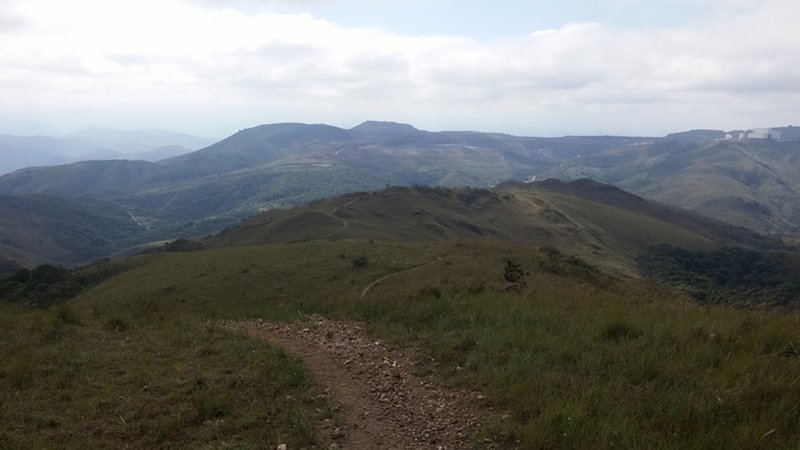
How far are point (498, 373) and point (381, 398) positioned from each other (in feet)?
6.44

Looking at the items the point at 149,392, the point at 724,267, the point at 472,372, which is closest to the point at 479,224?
the point at 724,267

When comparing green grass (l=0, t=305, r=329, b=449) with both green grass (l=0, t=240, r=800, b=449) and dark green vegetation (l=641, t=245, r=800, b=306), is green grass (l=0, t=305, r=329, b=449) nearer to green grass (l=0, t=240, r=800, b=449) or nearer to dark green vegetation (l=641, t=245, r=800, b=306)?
green grass (l=0, t=240, r=800, b=449)

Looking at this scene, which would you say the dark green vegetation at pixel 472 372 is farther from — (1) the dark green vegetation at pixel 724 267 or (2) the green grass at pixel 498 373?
(1) the dark green vegetation at pixel 724 267

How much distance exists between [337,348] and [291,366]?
75.6 inches

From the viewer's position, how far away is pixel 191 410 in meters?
8.13

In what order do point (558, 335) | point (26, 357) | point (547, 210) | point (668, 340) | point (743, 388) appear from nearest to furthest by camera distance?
point (743, 388) → point (668, 340) → point (558, 335) → point (26, 357) → point (547, 210)

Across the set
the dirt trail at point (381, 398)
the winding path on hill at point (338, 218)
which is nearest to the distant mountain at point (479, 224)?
the winding path on hill at point (338, 218)

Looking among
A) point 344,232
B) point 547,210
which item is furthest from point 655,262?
point 344,232

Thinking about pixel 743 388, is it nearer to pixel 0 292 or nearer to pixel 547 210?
pixel 0 292

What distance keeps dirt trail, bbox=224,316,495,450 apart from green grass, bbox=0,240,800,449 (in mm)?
389

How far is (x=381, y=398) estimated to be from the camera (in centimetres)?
859

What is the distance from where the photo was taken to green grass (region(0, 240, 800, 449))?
648 cm

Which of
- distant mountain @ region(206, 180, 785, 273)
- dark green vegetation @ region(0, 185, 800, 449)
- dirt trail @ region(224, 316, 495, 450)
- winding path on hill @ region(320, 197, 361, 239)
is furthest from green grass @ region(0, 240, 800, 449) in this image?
winding path on hill @ region(320, 197, 361, 239)

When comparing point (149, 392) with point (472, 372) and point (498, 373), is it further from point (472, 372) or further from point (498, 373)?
point (498, 373)
